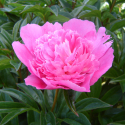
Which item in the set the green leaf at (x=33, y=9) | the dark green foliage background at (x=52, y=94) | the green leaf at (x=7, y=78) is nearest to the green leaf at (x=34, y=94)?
the dark green foliage background at (x=52, y=94)

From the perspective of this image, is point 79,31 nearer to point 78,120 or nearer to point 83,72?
point 83,72

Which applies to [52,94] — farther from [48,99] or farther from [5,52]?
[5,52]

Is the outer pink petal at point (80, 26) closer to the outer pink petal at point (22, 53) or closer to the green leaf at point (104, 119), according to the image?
the outer pink petal at point (22, 53)

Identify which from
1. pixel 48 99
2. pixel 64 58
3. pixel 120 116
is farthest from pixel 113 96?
pixel 64 58

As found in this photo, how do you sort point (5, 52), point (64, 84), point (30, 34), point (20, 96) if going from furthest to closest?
point (5, 52)
point (20, 96)
point (30, 34)
point (64, 84)

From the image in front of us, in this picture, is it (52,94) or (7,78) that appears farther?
(7,78)

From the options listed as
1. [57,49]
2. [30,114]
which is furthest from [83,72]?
[30,114]

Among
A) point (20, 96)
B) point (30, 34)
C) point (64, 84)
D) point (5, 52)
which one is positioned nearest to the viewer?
point (64, 84)

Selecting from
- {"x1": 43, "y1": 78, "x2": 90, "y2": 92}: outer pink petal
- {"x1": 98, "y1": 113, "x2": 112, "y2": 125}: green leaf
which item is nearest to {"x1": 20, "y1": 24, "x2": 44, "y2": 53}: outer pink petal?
{"x1": 43, "y1": 78, "x2": 90, "y2": 92}: outer pink petal
